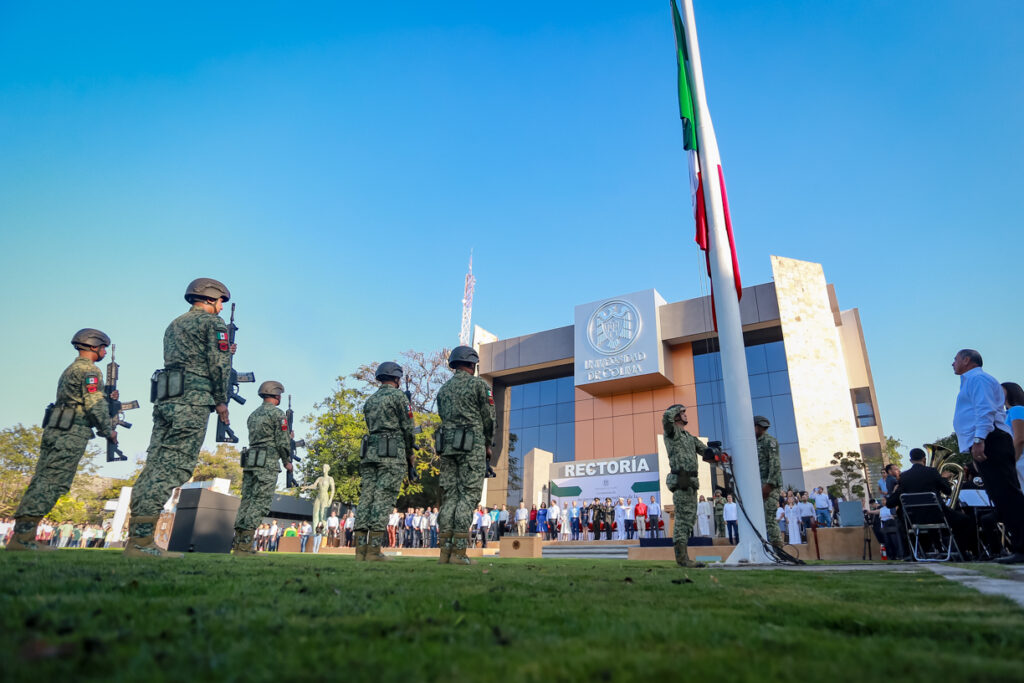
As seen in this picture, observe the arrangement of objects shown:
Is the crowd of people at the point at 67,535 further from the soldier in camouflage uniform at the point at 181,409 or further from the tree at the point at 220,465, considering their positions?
the soldier in camouflage uniform at the point at 181,409

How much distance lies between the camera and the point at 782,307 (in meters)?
29.6

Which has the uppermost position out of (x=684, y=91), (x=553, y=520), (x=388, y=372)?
(x=684, y=91)

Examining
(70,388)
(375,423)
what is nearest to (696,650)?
(375,423)

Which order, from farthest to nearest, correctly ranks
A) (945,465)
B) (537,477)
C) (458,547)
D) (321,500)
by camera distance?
(537,477)
(321,500)
(945,465)
(458,547)

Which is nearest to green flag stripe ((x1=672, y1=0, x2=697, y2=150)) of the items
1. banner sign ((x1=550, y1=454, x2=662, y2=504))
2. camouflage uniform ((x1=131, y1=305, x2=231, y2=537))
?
camouflage uniform ((x1=131, y1=305, x2=231, y2=537))

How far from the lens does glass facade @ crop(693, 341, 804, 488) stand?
29.1 metres

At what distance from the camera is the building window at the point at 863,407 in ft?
104

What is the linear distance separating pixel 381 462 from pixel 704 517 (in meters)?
17.3

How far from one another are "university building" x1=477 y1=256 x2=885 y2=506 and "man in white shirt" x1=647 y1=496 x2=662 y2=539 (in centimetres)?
151

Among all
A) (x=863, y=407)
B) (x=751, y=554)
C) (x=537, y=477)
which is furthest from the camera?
(x=863, y=407)

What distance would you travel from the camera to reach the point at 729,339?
8797 millimetres

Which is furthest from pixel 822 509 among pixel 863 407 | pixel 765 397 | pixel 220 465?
pixel 220 465

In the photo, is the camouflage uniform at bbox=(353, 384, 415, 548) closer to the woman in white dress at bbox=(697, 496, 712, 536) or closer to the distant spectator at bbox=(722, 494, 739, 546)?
the distant spectator at bbox=(722, 494, 739, 546)

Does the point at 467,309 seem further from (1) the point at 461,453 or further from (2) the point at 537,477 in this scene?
(1) the point at 461,453
